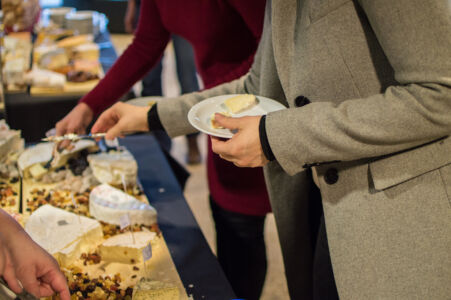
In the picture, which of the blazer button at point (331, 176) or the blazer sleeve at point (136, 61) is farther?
the blazer sleeve at point (136, 61)

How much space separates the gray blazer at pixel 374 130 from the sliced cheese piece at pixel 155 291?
0.43 m

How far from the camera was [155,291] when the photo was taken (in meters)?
1.21

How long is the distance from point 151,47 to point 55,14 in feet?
9.02

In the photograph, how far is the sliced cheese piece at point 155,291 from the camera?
1.20 m

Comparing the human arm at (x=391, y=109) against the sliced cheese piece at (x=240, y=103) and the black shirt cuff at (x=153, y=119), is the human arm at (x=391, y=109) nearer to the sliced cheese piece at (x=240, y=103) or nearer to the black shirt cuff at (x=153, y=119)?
the sliced cheese piece at (x=240, y=103)

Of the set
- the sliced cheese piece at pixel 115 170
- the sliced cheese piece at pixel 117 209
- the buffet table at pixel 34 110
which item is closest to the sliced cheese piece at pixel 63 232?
the sliced cheese piece at pixel 117 209

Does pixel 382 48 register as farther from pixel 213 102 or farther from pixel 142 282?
pixel 142 282

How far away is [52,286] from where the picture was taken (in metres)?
1.05

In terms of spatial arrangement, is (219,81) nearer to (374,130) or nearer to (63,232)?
(63,232)

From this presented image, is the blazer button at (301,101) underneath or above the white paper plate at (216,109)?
above

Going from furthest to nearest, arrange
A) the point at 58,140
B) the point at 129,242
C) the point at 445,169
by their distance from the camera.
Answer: the point at 58,140 < the point at 129,242 < the point at 445,169

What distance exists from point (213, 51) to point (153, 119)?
42cm

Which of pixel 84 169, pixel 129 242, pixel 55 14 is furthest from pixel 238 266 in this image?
pixel 55 14

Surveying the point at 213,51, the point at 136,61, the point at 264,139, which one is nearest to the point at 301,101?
the point at 264,139
